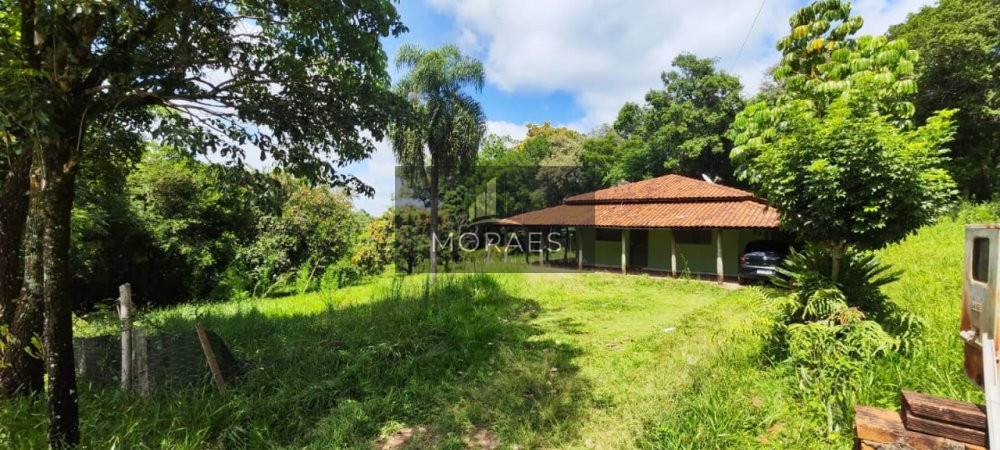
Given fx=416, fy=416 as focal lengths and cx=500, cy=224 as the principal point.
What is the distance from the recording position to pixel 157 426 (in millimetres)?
3764

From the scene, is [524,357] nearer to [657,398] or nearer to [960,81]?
[657,398]

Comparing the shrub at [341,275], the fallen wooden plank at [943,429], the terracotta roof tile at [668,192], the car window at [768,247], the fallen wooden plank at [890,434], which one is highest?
the terracotta roof tile at [668,192]

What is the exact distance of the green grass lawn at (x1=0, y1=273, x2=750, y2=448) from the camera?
12.5 ft

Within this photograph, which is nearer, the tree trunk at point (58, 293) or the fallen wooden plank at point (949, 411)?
the fallen wooden plank at point (949, 411)

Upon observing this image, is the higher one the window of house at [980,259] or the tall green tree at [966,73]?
the tall green tree at [966,73]

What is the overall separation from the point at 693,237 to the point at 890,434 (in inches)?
563

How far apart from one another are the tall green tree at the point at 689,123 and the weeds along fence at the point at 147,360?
87.5 ft

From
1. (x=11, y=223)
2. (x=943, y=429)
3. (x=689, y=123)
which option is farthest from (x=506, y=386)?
(x=689, y=123)

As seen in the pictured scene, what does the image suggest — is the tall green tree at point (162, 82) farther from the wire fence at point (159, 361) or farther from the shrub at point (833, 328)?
the shrub at point (833, 328)

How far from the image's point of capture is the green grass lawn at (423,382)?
3.79 metres

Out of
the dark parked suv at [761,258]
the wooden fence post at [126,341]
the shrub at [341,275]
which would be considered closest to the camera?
the wooden fence post at [126,341]

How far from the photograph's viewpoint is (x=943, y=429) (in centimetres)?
214

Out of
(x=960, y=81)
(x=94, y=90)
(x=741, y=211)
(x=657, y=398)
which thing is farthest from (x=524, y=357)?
(x=960, y=81)

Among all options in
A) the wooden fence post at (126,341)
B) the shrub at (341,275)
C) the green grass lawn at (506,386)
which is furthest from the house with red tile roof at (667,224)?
the wooden fence post at (126,341)
